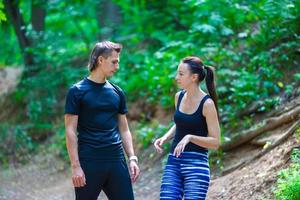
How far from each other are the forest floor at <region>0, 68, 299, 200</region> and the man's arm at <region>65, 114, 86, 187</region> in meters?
2.37

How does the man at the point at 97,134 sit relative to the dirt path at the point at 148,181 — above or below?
above

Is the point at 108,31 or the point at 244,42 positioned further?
the point at 108,31

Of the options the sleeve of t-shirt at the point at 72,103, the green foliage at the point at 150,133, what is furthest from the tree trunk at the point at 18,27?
the sleeve of t-shirt at the point at 72,103

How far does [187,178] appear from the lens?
484 centimetres

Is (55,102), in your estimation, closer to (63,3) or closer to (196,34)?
(63,3)

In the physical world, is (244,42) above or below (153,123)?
above

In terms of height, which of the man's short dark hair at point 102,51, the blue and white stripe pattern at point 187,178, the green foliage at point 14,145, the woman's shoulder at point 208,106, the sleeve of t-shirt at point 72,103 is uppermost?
the man's short dark hair at point 102,51

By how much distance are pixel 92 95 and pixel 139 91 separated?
8009mm

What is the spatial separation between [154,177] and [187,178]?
14.0 ft

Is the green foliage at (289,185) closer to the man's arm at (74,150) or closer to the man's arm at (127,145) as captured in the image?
the man's arm at (127,145)

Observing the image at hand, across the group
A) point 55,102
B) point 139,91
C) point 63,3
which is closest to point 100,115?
point 139,91

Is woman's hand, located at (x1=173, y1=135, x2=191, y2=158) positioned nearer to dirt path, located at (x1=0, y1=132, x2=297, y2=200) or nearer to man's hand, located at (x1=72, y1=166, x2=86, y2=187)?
man's hand, located at (x1=72, y1=166, x2=86, y2=187)

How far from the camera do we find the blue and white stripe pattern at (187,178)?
4.80m

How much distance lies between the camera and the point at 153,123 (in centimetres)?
1118
